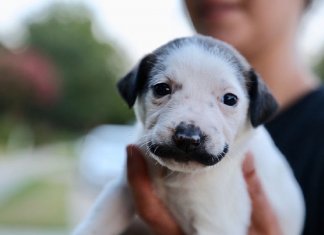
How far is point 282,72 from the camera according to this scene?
2252 mm

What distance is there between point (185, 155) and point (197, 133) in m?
0.06

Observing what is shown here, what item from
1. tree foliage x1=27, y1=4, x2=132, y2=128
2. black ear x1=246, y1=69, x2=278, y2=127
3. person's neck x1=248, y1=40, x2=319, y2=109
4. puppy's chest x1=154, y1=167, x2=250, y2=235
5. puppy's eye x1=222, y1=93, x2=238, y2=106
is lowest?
tree foliage x1=27, y1=4, x2=132, y2=128

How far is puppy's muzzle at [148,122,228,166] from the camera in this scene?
1.30 meters

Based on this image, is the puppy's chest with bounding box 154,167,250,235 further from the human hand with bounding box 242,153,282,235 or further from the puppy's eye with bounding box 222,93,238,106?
the puppy's eye with bounding box 222,93,238,106

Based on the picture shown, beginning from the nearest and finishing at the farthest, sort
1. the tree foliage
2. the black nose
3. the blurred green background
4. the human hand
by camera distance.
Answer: the black nose → the human hand → the blurred green background → the tree foliage

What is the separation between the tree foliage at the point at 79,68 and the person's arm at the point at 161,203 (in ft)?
42.5

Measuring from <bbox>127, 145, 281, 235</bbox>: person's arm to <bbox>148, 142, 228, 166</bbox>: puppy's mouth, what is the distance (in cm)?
23

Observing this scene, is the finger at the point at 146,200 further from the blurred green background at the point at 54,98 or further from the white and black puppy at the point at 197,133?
the blurred green background at the point at 54,98

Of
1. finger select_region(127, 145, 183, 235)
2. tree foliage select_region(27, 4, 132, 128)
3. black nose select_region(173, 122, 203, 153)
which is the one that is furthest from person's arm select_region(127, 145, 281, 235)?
tree foliage select_region(27, 4, 132, 128)

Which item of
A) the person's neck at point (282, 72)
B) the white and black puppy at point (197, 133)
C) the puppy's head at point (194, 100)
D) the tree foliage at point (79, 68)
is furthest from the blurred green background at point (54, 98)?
the puppy's head at point (194, 100)

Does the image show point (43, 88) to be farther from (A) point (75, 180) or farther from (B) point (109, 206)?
(B) point (109, 206)

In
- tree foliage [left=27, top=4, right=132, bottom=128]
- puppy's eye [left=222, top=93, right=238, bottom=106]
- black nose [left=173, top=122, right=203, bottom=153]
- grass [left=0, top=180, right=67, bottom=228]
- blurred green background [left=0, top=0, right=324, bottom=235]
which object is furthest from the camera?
tree foliage [left=27, top=4, right=132, bottom=128]

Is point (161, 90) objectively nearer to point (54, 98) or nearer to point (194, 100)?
point (194, 100)

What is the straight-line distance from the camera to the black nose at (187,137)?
130 cm
